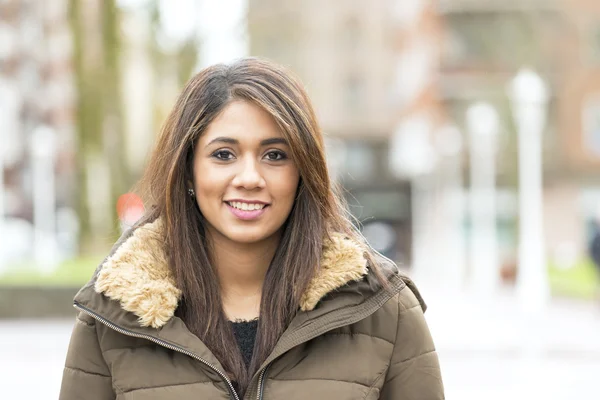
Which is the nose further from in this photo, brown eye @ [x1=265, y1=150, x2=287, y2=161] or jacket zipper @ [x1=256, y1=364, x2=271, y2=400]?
jacket zipper @ [x1=256, y1=364, x2=271, y2=400]

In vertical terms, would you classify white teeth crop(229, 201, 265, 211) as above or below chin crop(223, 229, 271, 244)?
above

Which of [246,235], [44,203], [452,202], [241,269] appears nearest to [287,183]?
[246,235]

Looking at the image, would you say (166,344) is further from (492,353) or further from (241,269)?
(492,353)

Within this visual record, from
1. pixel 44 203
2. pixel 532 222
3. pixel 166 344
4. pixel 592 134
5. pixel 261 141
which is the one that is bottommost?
pixel 166 344

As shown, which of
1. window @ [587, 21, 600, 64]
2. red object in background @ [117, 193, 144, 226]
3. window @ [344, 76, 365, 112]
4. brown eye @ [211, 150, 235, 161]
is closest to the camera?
brown eye @ [211, 150, 235, 161]

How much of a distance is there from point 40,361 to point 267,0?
49651mm

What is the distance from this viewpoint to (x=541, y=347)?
Result: 625 inches

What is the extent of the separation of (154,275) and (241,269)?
0.25 metres

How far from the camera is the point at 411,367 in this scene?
301cm

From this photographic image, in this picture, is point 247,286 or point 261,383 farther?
point 247,286

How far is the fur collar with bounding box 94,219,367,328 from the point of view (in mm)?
2949

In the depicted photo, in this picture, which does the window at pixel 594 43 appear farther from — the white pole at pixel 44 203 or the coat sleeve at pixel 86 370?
the coat sleeve at pixel 86 370

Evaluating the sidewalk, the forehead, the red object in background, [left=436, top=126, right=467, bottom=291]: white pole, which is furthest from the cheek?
[left=436, top=126, right=467, bottom=291]: white pole

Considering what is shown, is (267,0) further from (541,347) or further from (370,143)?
(541,347)
